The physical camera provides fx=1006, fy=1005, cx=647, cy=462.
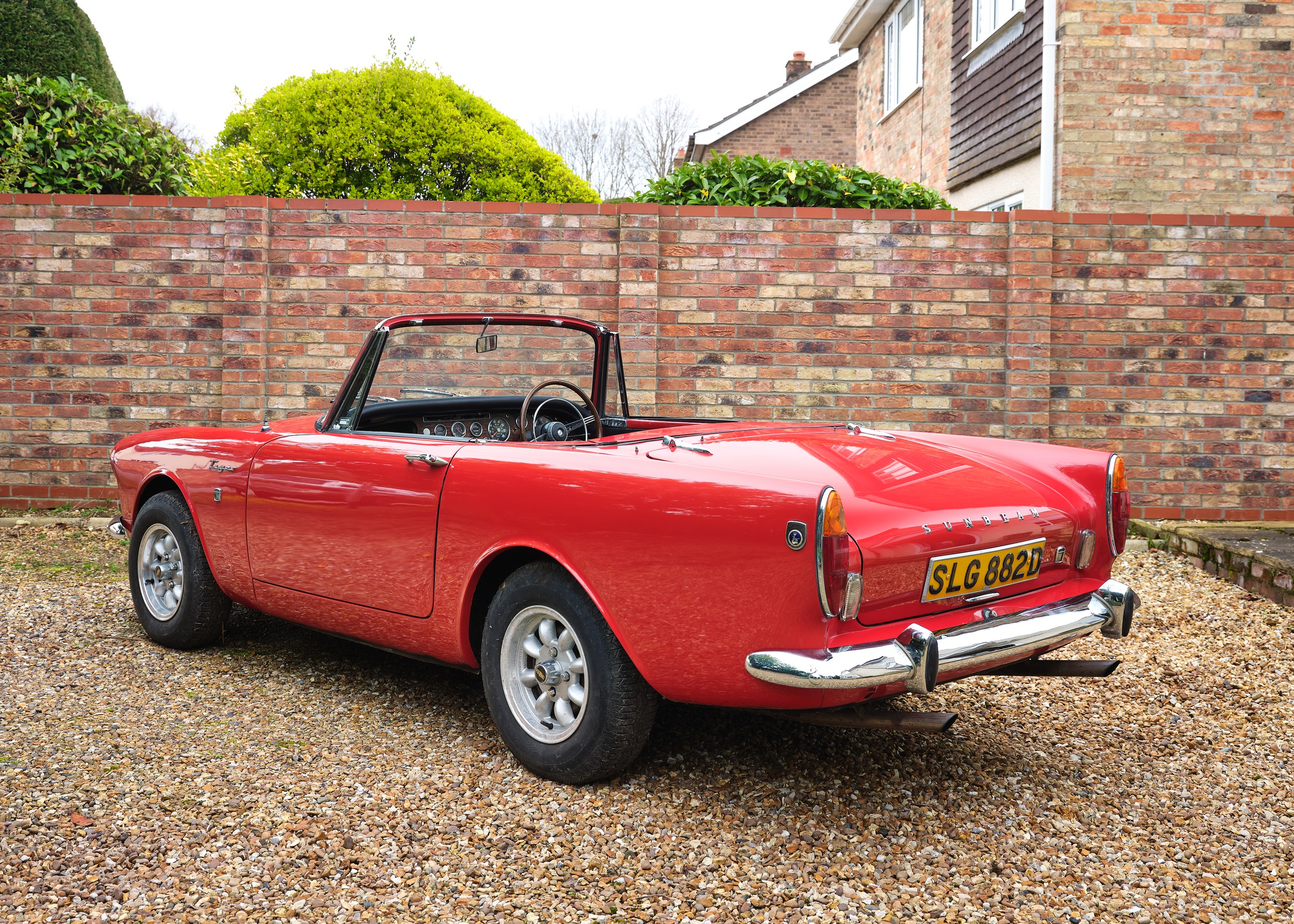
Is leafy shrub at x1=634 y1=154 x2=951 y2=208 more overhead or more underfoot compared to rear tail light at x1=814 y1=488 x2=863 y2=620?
more overhead

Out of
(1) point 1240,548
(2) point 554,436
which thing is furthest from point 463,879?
(1) point 1240,548

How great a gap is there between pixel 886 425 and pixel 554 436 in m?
3.52

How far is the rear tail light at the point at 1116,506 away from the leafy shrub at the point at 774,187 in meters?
4.07

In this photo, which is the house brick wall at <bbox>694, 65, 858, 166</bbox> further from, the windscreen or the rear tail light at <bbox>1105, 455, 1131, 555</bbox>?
the rear tail light at <bbox>1105, 455, 1131, 555</bbox>

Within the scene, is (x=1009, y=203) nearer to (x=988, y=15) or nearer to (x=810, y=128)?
(x=988, y=15)

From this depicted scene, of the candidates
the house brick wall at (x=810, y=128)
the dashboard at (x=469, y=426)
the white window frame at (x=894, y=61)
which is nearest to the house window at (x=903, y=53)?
the white window frame at (x=894, y=61)

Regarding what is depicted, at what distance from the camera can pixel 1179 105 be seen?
8766 millimetres

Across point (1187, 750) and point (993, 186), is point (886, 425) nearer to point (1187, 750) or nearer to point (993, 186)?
point (1187, 750)

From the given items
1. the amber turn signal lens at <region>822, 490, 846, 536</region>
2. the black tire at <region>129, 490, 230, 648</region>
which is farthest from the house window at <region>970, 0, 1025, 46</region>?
the amber turn signal lens at <region>822, 490, 846, 536</region>

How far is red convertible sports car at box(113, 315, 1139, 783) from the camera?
7.66ft

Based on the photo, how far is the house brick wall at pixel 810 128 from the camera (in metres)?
20.2

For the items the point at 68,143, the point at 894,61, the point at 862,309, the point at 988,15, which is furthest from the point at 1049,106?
the point at 68,143

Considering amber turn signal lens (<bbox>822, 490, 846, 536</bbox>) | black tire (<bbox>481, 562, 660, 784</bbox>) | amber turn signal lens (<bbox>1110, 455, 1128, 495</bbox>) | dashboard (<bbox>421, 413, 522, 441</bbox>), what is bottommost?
black tire (<bbox>481, 562, 660, 784</bbox>)

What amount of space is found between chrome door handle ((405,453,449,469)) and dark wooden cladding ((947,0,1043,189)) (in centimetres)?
806
